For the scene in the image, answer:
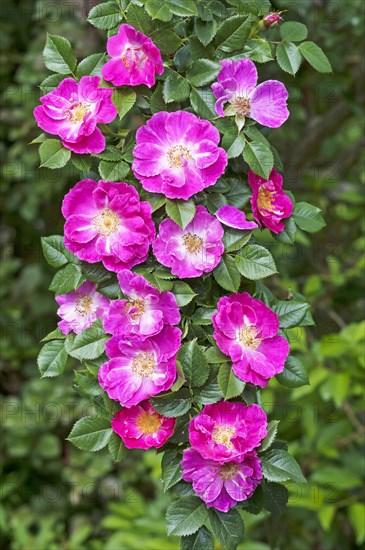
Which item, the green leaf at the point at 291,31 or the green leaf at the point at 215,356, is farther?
the green leaf at the point at 291,31

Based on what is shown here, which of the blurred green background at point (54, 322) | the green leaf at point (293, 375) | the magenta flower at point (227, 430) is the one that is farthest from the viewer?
the blurred green background at point (54, 322)

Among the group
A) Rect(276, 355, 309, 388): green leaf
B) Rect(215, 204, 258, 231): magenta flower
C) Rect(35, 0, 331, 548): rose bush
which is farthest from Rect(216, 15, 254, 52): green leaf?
Rect(276, 355, 309, 388): green leaf

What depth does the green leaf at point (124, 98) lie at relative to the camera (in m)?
0.94

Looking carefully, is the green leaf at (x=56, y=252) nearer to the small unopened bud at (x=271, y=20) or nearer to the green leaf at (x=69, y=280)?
the green leaf at (x=69, y=280)

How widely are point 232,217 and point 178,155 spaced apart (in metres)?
0.10

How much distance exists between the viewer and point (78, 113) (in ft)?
3.12

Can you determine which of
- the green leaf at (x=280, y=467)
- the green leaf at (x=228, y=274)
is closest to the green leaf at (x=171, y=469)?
the green leaf at (x=280, y=467)

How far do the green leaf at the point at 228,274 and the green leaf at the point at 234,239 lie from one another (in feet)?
0.04

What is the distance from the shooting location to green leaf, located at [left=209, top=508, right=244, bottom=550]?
0.94 meters

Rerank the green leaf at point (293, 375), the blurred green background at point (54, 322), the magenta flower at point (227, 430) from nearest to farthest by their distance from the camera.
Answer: the magenta flower at point (227, 430) < the green leaf at point (293, 375) < the blurred green background at point (54, 322)

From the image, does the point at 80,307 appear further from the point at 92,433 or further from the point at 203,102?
the point at 203,102

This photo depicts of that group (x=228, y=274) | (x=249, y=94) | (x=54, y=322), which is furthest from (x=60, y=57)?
(x=54, y=322)

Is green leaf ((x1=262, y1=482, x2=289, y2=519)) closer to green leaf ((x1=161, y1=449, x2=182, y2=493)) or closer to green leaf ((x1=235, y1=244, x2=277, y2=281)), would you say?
green leaf ((x1=161, y1=449, x2=182, y2=493))

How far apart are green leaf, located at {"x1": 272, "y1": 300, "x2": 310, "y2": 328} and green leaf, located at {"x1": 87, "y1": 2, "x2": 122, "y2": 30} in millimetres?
423
